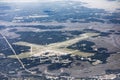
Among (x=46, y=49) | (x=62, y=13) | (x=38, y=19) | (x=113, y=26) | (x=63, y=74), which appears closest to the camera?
(x=63, y=74)

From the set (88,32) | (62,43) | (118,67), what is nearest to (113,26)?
(88,32)

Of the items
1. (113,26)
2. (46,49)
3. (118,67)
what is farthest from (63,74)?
(113,26)

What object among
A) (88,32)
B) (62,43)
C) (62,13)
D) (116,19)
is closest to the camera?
(62,43)

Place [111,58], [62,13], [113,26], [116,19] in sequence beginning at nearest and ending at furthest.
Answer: [111,58], [113,26], [116,19], [62,13]

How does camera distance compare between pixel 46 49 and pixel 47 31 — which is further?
pixel 47 31

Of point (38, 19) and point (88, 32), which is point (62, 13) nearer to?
point (38, 19)

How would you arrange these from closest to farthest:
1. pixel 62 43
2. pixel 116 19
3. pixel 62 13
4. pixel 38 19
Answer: pixel 62 43
pixel 116 19
pixel 38 19
pixel 62 13

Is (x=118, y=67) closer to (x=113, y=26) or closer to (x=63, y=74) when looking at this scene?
(x=63, y=74)

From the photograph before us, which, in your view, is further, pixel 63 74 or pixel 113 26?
pixel 113 26
